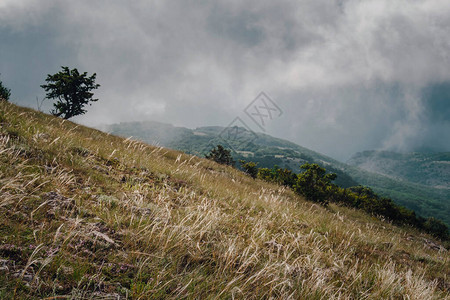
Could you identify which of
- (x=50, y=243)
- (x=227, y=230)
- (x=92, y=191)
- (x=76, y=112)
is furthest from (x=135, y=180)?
(x=76, y=112)

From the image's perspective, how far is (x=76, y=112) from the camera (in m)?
45.5

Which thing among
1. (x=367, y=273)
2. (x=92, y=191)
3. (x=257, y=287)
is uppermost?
(x=92, y=191)

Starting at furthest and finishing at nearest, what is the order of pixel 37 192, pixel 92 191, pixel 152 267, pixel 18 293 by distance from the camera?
1. pixel 92 191
2. pixel 37 192
3. pixel 152 267
4. pixel 18 293

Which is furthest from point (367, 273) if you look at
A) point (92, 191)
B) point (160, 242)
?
point (92, 191)

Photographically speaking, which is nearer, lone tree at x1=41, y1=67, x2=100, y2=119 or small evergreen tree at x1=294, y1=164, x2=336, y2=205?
small evergreen tree at x1=294, y1=164, x2=336, y2=205

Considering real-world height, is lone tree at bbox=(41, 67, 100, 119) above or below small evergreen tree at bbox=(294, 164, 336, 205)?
above

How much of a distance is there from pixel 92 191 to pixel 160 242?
1848 mm

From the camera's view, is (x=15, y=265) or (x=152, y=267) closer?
(x=15, y=265)

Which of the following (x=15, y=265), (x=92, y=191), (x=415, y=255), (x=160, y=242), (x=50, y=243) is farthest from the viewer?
(x=415, y=255)

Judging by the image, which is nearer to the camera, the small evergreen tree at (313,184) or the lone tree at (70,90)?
the small evergreen tree at (313,184)

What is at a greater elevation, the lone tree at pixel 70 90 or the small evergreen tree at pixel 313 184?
the lone tree at pixel 70 90

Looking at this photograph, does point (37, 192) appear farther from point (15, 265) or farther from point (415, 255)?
point (415, 255)

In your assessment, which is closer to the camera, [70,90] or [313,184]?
[313,184]

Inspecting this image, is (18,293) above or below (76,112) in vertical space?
below
